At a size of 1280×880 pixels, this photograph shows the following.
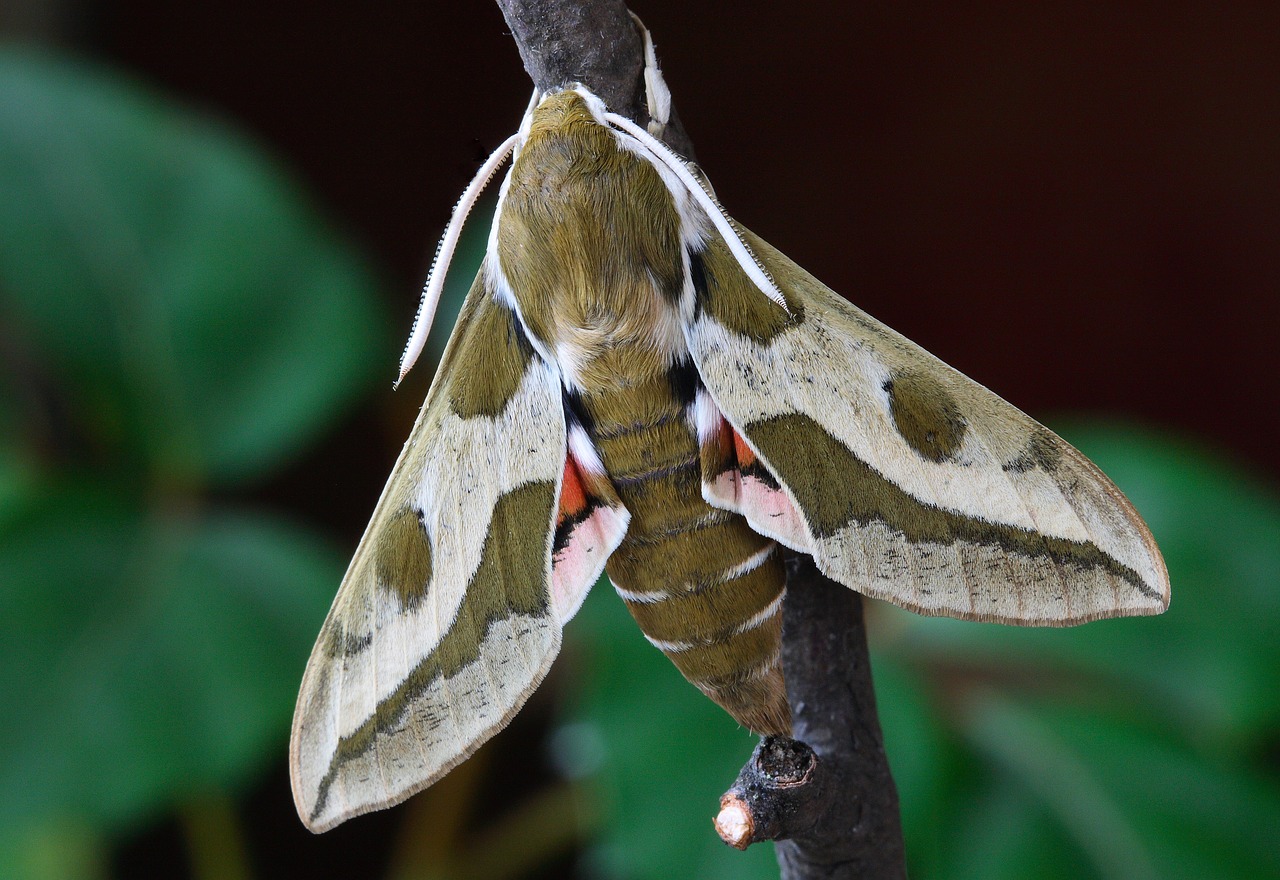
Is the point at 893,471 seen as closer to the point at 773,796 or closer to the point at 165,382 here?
the point at 773,796

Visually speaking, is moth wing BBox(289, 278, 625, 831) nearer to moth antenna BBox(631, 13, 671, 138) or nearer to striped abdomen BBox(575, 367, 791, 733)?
striped abdomen BBox(575, 367, 791, 733)

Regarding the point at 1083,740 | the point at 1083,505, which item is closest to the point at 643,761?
the point at 1083,740

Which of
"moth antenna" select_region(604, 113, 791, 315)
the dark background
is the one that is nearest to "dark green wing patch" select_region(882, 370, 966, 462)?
"moth antenna" select_region(604, 113, 791, 315)

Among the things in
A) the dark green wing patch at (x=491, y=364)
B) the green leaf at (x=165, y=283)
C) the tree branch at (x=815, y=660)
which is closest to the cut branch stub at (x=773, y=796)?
the tree branch at (x=815, y=660)

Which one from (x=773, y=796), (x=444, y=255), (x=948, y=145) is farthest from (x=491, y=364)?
(x=948, y=145)

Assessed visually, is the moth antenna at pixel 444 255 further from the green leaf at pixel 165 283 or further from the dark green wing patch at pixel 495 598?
the green leaf at pixel 165 283

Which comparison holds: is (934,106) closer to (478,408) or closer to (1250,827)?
(1250,827)

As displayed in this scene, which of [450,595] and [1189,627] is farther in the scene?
[1189,627]
